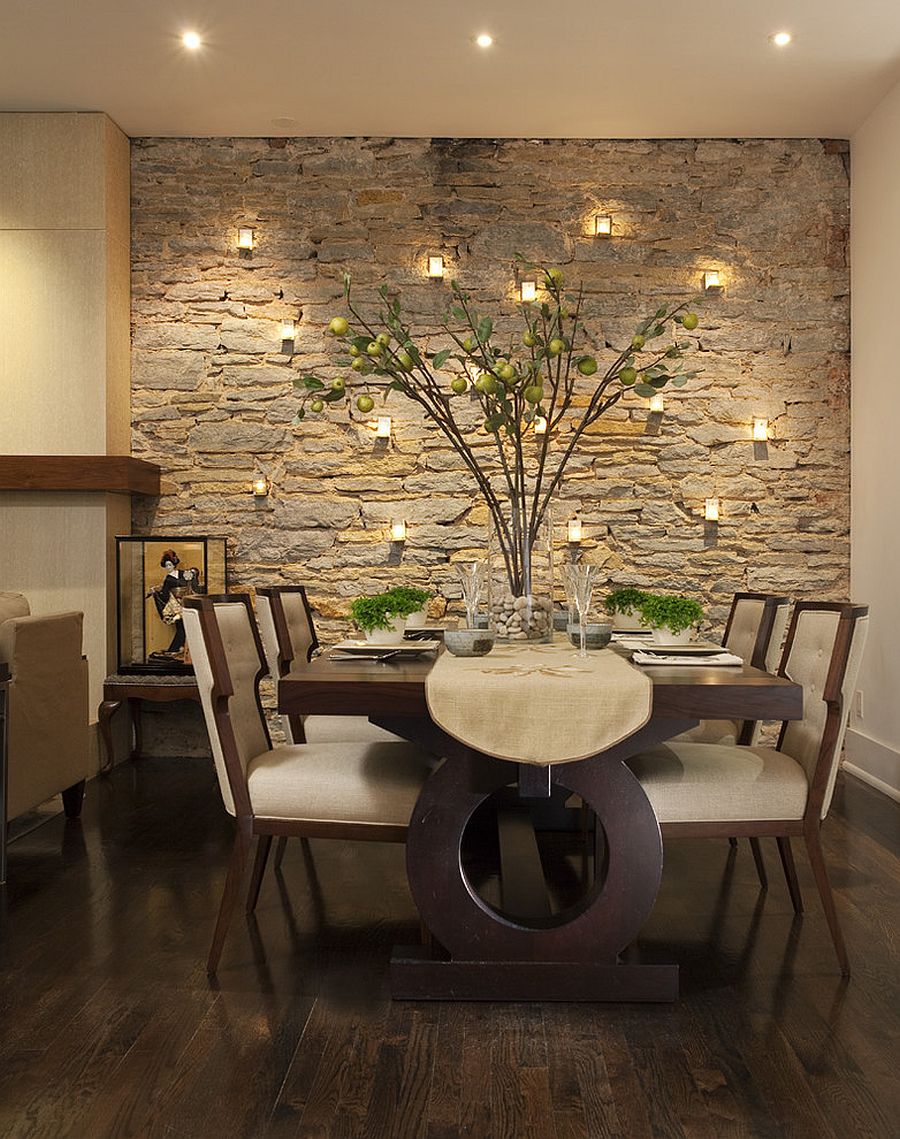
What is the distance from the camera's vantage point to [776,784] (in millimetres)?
2553

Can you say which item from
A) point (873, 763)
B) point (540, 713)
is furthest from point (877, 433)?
point (540, 713)

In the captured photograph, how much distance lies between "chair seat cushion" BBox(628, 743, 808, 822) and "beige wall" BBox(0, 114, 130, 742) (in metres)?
3.39

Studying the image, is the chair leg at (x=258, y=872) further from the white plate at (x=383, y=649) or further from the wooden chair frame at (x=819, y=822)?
the wooden chair frame at (x=819, y=822)

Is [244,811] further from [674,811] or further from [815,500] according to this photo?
[815,500]

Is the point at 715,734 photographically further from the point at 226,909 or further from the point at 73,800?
the point at 73,800

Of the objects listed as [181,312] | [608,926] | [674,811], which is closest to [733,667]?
[674,811]

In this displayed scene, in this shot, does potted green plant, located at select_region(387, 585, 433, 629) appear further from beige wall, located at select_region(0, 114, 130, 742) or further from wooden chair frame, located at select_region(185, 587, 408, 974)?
beige wall, located at select_region(0, 114, 130, 742)

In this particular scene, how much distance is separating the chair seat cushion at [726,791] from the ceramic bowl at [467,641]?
1.65 feet

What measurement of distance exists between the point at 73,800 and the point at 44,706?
54cm

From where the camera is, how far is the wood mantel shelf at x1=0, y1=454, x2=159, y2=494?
4.98m

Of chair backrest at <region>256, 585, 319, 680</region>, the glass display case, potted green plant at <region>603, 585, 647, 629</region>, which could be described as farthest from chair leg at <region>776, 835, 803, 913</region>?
the glass display case

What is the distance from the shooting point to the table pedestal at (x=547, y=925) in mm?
2395

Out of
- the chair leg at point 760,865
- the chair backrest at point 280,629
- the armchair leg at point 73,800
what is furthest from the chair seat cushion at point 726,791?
the armchair leg at point 73,800

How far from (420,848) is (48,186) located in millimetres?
4168
